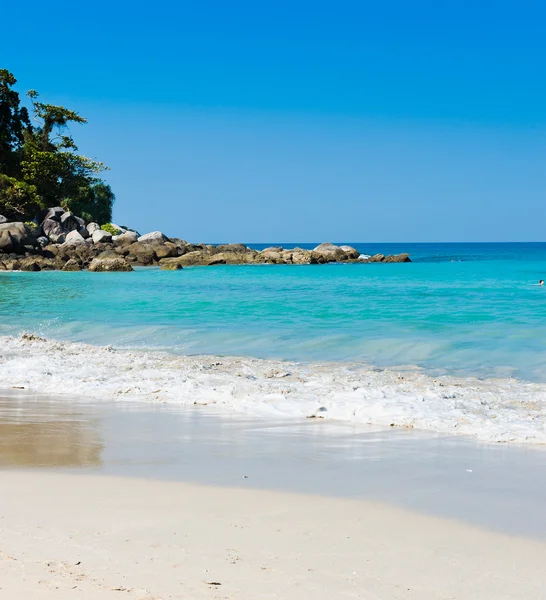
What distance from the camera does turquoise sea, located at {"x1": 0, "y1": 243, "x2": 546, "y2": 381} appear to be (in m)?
11.6

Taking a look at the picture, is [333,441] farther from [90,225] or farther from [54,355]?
[90,225]

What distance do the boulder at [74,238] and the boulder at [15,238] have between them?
302cm

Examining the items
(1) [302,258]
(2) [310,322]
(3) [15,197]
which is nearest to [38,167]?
(3) [15,197]

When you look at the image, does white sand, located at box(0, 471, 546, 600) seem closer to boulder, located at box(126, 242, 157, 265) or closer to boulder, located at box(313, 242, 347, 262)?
boulder, located at box(126, 242, 157, 265)

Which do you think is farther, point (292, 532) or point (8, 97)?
point (8, 97)

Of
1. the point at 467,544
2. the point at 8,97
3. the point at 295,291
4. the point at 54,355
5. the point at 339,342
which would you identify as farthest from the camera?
the point at 8,97

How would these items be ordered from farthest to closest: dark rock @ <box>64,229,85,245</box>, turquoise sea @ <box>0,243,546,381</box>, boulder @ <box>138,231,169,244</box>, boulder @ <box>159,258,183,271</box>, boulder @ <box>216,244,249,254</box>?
boulder @ <box>216,244,249,254</box> → boulder @ <box>138,231,169,244</box> → dark rock @ <box>64,229,85,245</box> → boulder @ <box>159,258,183,271</box> → turquoise sea @ <box>0,243,546,381</box>

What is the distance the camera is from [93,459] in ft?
17.0

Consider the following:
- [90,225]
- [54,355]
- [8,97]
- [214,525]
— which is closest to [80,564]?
[214,525]

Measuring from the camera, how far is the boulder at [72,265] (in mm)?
39853

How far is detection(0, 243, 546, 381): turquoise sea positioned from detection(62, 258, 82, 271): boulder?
443 inches

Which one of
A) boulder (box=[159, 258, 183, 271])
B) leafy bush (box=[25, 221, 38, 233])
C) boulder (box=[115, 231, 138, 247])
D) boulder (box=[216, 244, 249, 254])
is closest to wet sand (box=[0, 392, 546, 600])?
boulder (box=[159, 258, 183, 271])

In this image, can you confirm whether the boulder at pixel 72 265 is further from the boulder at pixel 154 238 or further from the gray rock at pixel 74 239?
the boulder at pixel 154 238

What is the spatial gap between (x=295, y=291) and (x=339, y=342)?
14.5 m
